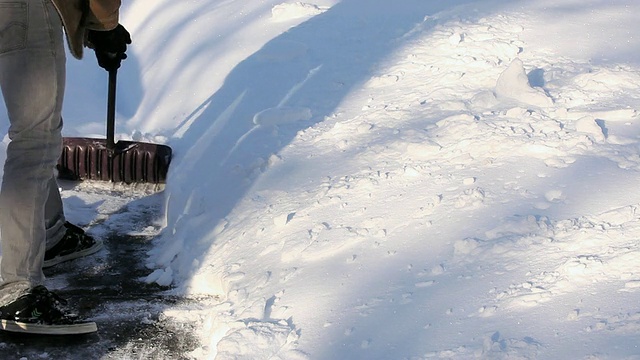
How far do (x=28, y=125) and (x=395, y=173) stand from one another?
142 cm

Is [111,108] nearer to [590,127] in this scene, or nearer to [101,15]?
[101,15]

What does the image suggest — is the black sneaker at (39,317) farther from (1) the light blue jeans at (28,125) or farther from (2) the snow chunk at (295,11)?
(2) the snow chunk at (295,11)

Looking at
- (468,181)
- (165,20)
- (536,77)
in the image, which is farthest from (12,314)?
(165,20)

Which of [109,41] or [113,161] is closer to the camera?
[109,41]

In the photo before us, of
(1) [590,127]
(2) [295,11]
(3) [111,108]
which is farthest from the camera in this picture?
(2) [295,11]

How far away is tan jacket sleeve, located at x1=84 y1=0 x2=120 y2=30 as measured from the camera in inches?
125

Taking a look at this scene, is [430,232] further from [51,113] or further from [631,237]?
[51,113]

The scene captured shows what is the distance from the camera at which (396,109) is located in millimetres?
4184

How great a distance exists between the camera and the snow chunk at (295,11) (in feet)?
18.1

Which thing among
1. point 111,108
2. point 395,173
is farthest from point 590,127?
point 111,108

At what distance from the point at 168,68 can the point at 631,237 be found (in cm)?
341

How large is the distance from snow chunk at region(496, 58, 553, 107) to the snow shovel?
5.49 ft

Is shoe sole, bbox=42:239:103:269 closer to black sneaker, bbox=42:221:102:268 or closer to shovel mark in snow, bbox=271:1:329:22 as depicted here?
black sneaker, bbox=42:221:102:268

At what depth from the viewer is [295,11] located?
5547 mm
